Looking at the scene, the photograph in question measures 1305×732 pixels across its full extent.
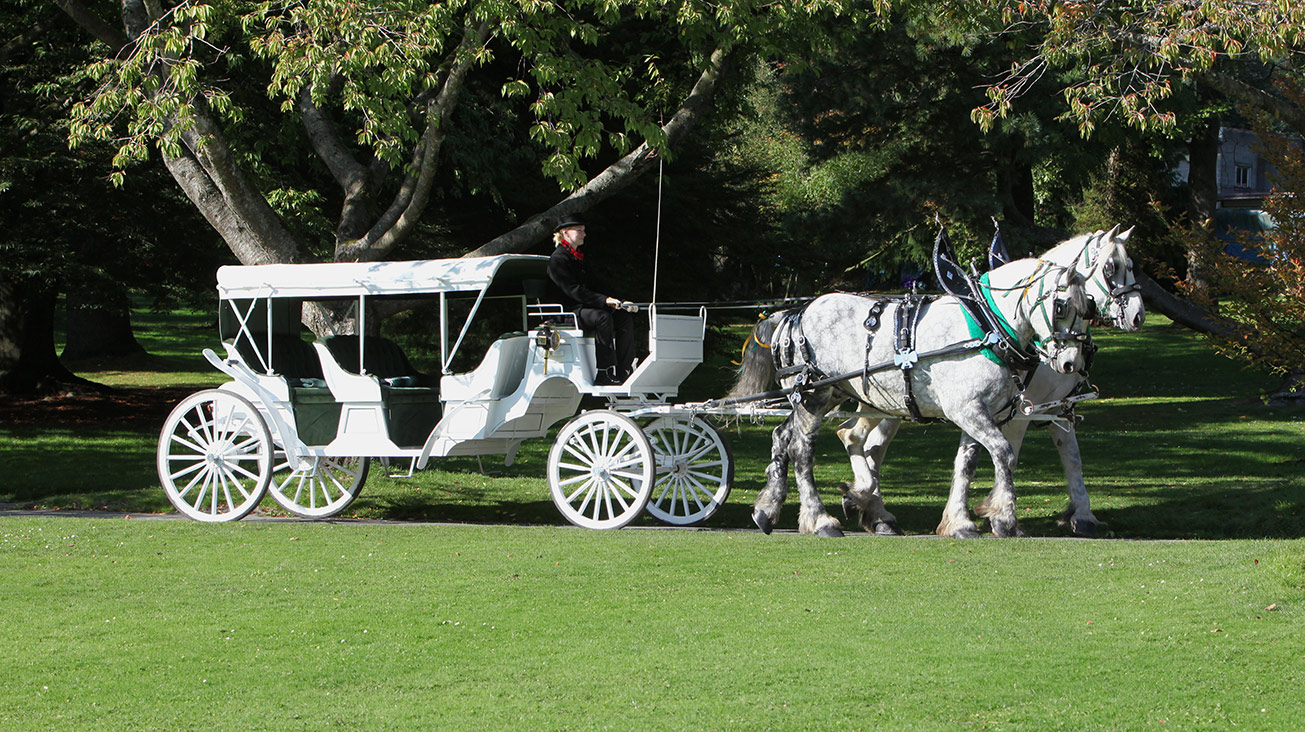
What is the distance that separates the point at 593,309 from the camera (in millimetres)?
11711

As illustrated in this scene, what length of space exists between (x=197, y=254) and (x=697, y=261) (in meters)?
8.67

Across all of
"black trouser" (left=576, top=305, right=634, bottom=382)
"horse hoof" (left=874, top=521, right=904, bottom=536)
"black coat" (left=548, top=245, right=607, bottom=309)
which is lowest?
"horse hoof" (left=874, top=521, right=904, bottom=536)

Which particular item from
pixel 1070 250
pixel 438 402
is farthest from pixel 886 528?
pixel 438 402

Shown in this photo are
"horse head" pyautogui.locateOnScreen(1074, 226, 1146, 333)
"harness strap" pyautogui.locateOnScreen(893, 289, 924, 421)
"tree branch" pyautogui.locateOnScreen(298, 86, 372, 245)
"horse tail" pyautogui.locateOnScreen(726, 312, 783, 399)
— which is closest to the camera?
"horse head" pyautogui.locateOnScreen(1074, 226, 1146, 333)

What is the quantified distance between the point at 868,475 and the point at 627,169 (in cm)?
597

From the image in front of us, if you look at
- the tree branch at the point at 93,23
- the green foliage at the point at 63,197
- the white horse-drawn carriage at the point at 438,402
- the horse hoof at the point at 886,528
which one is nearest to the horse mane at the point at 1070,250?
the horse hoof at the point at 886,528

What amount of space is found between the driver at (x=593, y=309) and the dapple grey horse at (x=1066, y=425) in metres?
2.24

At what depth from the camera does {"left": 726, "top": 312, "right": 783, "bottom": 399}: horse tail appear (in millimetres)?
11906

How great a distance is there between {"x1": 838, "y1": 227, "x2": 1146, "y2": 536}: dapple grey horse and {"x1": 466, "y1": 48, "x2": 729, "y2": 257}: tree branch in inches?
184

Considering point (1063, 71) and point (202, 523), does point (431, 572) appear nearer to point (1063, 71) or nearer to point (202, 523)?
point (202, 523)

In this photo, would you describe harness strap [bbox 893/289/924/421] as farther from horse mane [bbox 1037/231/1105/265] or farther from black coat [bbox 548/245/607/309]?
black coat [bbox 548/245/607/309]

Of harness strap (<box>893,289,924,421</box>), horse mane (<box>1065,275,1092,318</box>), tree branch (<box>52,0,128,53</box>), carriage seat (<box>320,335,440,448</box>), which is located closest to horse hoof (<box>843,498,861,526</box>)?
harness strap (<box>893,289,924,421</box>)

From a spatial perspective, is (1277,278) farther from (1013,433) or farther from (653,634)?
(653,634)

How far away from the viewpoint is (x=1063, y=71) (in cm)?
2280
